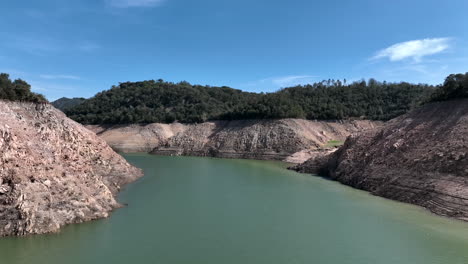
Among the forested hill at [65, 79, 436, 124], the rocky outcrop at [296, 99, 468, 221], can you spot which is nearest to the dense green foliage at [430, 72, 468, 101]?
the rocky outcrop at [296, 99, 468, 221]

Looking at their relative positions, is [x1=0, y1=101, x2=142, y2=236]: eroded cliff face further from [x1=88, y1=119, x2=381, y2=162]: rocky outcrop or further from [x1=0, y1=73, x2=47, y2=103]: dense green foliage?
[x1=88, y1=119, x2=381, y2=162]: rocky outcrop

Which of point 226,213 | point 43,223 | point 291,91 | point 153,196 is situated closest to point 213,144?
point 291,91

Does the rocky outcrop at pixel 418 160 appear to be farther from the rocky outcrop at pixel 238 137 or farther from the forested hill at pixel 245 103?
the forested hill at pixel 245 103

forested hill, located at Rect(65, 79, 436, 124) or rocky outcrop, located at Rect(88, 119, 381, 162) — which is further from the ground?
forested hill, located at Rect(65, 79, 436, 124)

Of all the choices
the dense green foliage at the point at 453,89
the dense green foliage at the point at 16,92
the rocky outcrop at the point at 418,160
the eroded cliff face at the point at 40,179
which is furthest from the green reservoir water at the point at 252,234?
the dense green foliage at the point at 453,89

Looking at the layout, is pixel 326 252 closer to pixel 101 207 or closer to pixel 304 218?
pixel 304 218

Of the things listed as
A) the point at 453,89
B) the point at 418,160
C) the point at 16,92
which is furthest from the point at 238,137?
the point at 16,92
